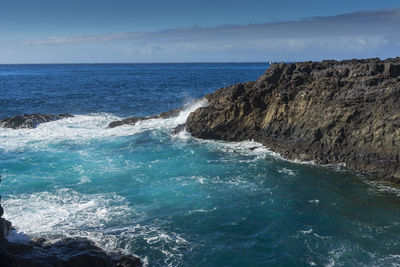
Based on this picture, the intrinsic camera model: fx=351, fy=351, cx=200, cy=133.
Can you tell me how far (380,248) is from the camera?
1315 cm

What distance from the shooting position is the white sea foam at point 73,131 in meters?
28.5

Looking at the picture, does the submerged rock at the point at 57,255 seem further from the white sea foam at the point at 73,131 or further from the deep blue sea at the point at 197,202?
the white sea foam at the point at 73,131

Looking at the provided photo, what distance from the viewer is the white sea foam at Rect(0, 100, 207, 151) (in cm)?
2848

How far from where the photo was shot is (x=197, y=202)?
57.2 feet

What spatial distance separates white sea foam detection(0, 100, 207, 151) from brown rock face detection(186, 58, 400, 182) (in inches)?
206

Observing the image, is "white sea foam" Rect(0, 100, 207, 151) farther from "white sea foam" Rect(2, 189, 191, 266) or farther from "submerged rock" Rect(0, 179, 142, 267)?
"submerged rock" Rect(0, 179, 142, 267)

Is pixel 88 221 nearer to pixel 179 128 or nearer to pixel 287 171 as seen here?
pixel 287 171

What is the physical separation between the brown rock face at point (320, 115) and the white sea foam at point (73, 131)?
5.24 meters

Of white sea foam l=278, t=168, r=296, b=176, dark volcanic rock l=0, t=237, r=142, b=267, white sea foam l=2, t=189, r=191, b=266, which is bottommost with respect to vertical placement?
white sea foam l=2, t=189, r=191, b=266

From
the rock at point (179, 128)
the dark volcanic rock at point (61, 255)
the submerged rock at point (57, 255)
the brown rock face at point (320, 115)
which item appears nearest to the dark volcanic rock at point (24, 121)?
the rock at point (179, 128)

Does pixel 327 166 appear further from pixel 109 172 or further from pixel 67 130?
pixel 67 130

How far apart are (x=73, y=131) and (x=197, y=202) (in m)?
19.3

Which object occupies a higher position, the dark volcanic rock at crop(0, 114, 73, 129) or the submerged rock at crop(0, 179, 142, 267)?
the dark volcanic rock at crop(0, 114, 73, 129)

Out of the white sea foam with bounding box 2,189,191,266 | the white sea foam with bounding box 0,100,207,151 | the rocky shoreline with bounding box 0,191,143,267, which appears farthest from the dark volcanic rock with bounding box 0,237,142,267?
the white sea foam with bounding box 0,100,207,151
